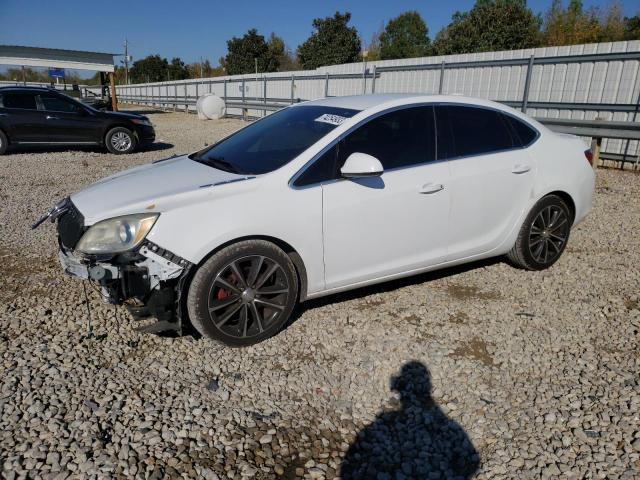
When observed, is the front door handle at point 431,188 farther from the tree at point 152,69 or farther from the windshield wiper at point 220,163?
the tree at point 152,69

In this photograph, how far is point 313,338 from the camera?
11.7 ft

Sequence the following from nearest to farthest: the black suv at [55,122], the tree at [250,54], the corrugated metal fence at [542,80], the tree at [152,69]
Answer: the corrugated metal fence at [542,80] < the black suv at [55,122] < the tree at [250,54] < the tree at [152,69]

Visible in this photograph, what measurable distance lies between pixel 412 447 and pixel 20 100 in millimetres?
12233

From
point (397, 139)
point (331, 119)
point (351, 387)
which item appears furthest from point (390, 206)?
point (351, 387)

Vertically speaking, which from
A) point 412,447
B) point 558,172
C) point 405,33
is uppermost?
point 405,33

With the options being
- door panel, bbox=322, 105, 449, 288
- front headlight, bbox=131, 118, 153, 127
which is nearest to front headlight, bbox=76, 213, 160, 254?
door panel, bbox=322, 105, 449, 288

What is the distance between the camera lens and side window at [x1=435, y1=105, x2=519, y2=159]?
401 centimetres

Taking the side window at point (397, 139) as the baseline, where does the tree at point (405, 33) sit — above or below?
above

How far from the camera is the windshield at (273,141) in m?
3.61

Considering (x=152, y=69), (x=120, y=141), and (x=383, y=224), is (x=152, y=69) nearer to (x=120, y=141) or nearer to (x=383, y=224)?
(x=120, y=141)

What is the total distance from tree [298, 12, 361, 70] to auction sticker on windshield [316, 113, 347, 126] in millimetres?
48789

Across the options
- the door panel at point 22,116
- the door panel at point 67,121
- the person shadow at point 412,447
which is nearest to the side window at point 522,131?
the person shadow at point 412,447

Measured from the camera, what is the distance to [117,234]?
307 cm

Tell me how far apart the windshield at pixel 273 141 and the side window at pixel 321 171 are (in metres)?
0.16
